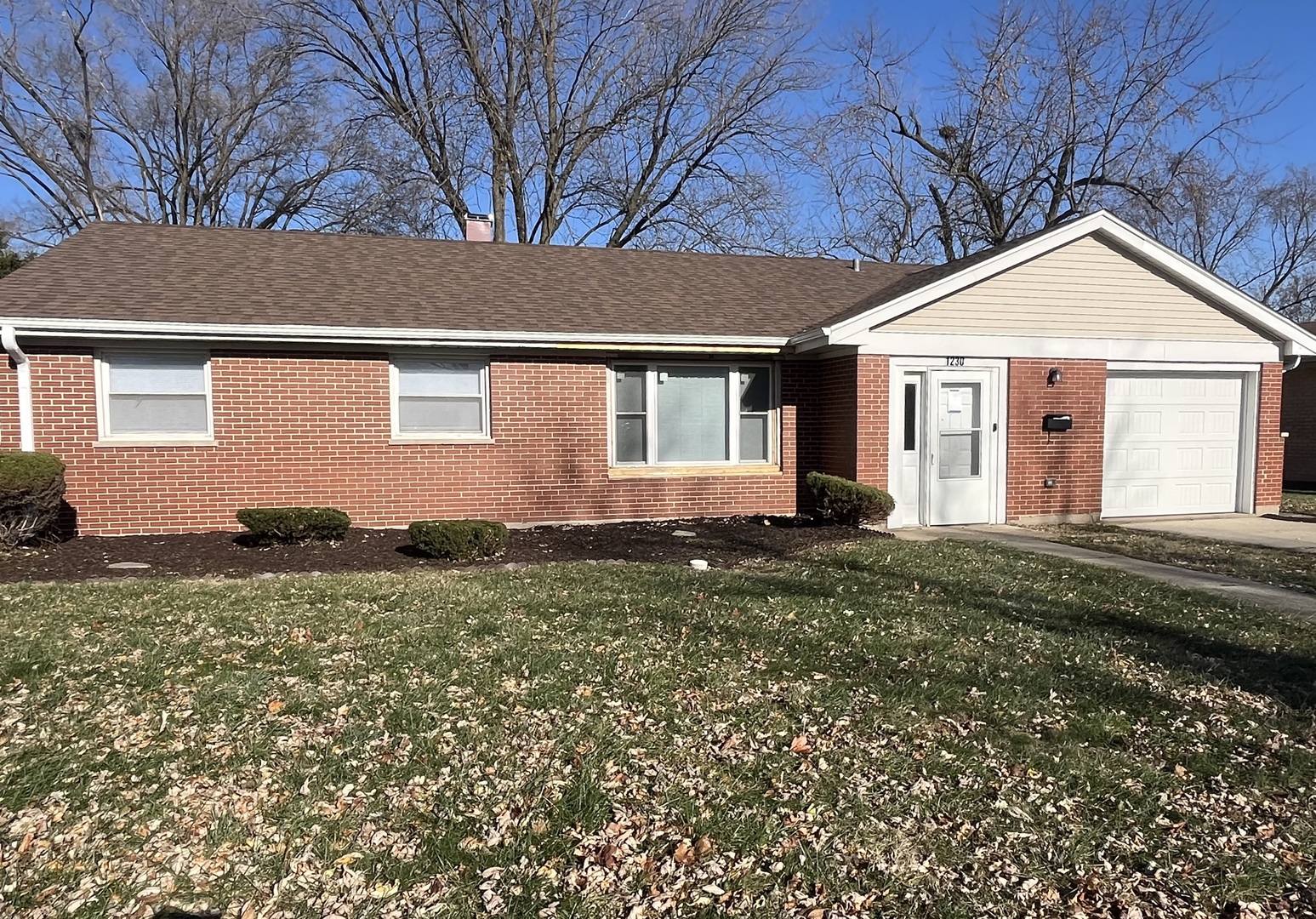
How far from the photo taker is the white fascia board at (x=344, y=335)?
28.4ft

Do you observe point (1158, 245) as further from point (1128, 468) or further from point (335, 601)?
point (335, 601)

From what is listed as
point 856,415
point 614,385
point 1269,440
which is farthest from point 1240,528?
point 614,385

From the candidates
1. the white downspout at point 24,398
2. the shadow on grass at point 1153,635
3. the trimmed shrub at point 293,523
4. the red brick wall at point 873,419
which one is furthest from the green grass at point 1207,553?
the white downspout at point 24,398

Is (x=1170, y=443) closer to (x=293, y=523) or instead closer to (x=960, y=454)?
(x=960, y=454)

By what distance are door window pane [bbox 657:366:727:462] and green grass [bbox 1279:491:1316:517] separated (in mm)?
9162

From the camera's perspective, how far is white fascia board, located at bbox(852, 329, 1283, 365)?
1041 centimetres

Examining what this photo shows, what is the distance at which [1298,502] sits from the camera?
14062 mm

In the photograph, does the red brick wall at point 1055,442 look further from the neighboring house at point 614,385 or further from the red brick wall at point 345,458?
the red brick wall at point 345,458

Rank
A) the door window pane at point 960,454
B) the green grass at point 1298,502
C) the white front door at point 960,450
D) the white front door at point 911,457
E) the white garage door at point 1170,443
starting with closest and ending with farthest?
the white front door at point 911,457 → the white front door at point 960,450 → the door window pane at point 960,454 → the white garage door at point 1170,443 → the green grass at point 1298,502

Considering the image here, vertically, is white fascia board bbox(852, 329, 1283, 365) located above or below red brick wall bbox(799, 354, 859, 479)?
above

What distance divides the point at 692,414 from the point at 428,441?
3.57 metres

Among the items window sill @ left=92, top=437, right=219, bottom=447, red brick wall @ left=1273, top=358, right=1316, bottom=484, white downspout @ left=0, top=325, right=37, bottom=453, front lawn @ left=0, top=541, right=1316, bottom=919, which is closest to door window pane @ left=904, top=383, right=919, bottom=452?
front lawn @ left=0, top=541, right=1316, bottom=919

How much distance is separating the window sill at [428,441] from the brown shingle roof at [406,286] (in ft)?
4.71

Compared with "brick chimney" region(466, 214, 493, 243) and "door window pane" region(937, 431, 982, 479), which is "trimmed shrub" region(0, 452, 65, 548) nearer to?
"brick chimney" region(466, 214, 493, 243)
